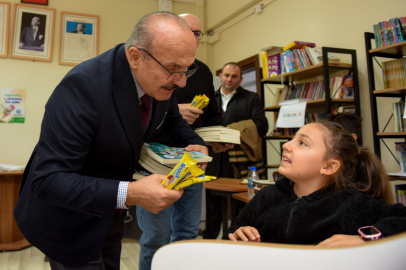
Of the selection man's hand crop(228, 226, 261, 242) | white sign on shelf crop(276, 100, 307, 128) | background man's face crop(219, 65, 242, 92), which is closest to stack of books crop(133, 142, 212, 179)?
man's hand crop(228, 226, 261, 242)

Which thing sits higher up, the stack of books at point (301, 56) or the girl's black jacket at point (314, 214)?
the stack of books at point (301, 56)

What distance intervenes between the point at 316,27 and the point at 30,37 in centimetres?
416

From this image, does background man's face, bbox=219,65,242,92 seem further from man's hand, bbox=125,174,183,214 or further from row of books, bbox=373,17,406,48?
man's hand, bbox=125,174,183,214

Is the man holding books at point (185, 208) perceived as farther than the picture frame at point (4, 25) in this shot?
No

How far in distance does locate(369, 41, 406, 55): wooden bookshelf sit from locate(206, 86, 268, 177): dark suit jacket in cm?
126

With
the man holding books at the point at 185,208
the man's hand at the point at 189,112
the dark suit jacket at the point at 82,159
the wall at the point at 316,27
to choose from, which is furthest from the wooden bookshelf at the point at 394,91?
the dark suit jacket at the point at 82,159

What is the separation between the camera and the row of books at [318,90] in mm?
2988

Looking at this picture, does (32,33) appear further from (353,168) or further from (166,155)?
(353,168)

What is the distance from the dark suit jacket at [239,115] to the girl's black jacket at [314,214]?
189 centimetres

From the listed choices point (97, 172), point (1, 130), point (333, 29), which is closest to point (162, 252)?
point (97, 172)

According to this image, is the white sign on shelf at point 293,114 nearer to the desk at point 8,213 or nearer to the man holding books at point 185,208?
the man holding books at point 185,208

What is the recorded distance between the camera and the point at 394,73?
2508 mm

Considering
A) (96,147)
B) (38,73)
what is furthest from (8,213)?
(96,147)

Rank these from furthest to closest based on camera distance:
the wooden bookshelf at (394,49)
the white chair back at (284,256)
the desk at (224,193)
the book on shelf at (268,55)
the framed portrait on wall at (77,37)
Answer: the framed portrait on wall at (77,37) → the book on shelf at (268,55) → the wooden bookshelf at (394,49) → the desk at (224,193) → the white chair back at (284,256)
